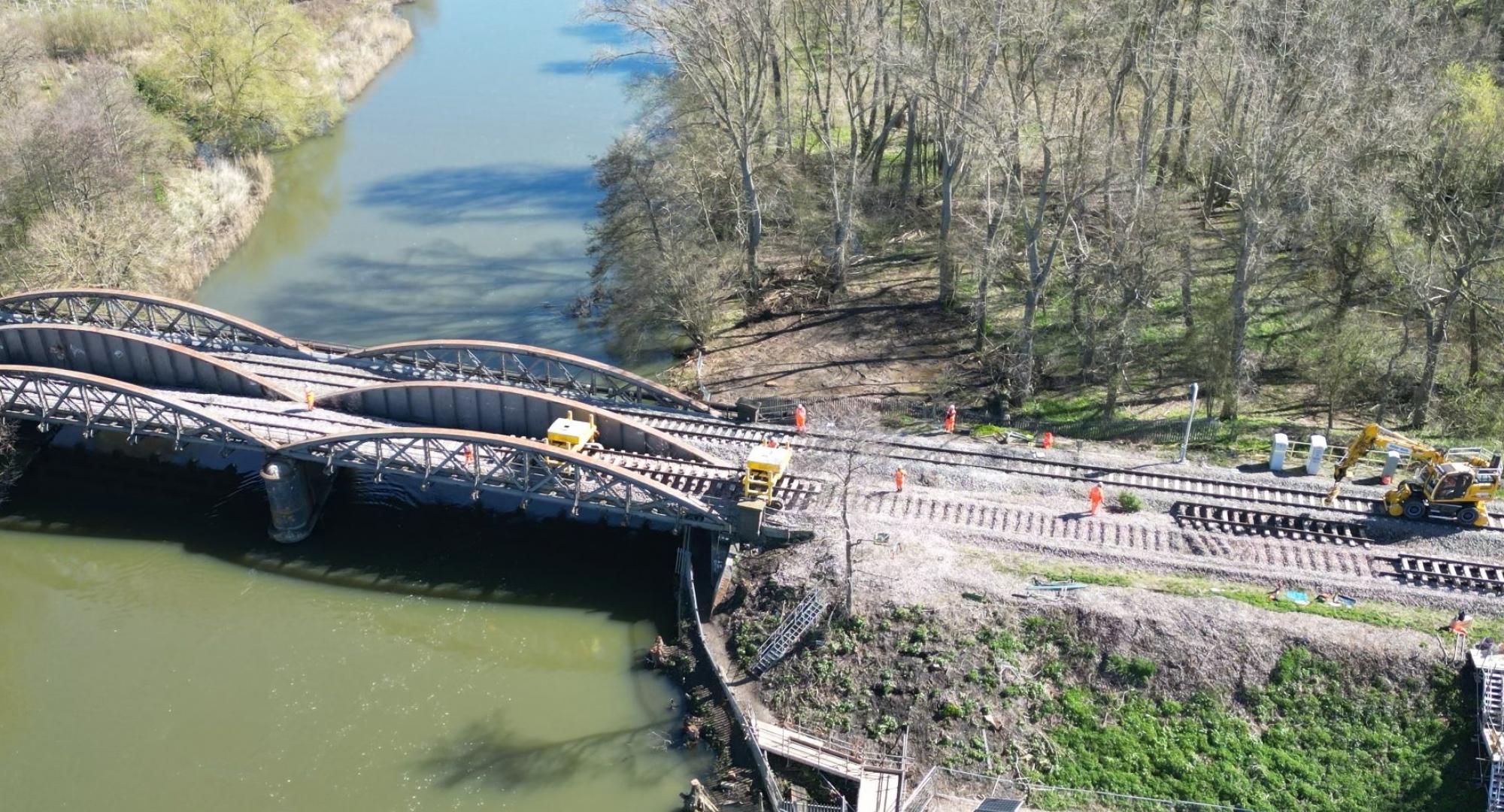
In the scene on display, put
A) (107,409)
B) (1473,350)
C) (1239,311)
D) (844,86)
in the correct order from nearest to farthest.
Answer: (107,409) → (1239,311) → (1473,350) → (844,86)

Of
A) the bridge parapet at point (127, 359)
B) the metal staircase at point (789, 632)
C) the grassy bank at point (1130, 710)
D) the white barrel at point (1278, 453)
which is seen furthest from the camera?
the bridge parapet at point (127, 359)

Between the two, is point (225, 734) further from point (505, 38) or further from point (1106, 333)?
point (505, 38)

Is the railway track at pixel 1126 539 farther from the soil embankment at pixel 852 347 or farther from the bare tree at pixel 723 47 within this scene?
the bare tree at pixel 723 47

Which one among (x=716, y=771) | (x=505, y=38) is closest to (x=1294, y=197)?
(x=716, y=771)

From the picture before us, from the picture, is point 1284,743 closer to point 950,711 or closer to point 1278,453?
point 950,711

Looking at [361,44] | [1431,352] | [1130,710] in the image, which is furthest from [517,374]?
[361,44]

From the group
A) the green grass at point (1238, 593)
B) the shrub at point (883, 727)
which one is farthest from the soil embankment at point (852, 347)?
the shrub at point (883, 727)
